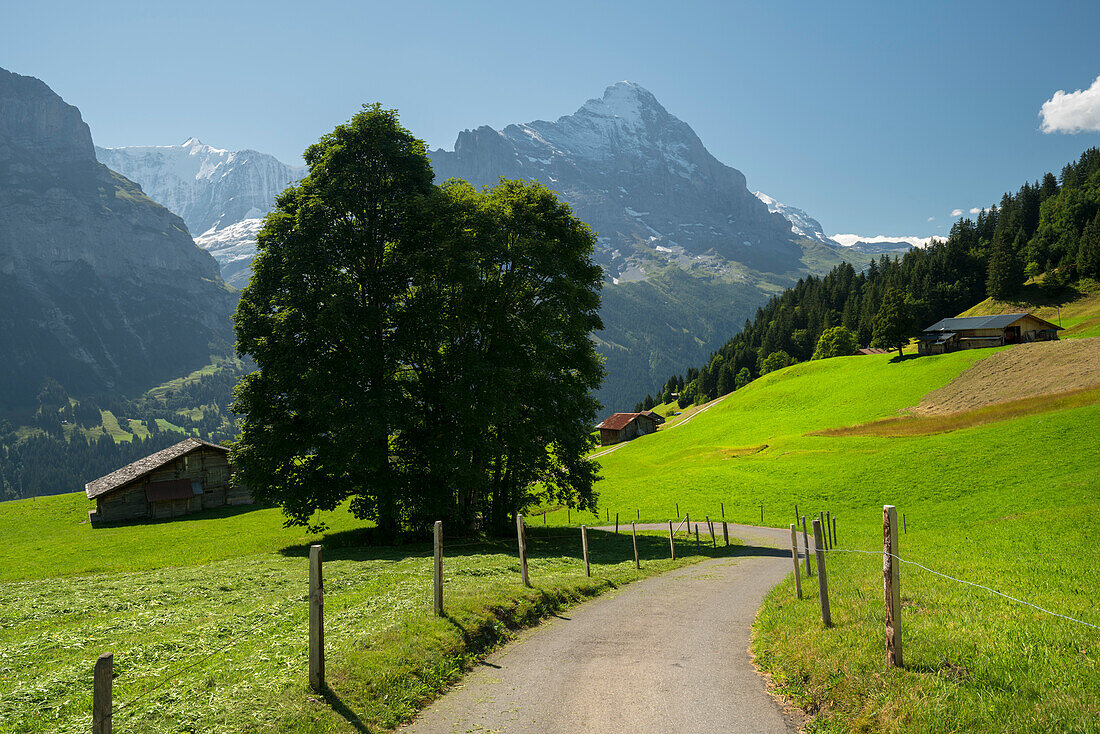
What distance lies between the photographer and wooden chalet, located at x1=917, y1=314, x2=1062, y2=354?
10169cm

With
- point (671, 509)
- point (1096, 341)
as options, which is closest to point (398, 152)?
point (671, 509)

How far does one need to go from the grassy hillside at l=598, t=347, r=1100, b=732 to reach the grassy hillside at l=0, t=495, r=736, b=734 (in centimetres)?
651

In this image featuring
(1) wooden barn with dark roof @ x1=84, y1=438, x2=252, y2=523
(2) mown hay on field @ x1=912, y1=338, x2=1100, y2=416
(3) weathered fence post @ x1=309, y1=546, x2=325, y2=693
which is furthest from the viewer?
(1) wooden barn with dark roof @ x1=84, y1=438, x2=252, y2=523

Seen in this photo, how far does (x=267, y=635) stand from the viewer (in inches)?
495

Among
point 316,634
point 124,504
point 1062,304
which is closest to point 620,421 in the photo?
point 1062,304

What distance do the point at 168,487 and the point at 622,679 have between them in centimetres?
7695

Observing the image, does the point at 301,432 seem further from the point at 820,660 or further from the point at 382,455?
the point at 820,660

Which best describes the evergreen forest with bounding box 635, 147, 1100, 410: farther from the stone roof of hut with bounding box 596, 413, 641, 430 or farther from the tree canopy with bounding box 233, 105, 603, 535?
the tree canopy with bounding box 233, 105, 603, 535

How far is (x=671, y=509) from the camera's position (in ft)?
186

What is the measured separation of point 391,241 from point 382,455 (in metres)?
12.7

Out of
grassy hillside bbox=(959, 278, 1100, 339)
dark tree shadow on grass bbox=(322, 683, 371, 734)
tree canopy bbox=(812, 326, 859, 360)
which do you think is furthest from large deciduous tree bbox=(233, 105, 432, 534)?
tree canopy bbox=(812, 326, 859, 360)

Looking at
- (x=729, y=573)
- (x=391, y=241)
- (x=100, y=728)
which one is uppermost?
(x=391, y=241)

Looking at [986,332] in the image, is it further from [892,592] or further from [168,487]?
[168,487]

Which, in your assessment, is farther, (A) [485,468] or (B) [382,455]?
(A) [485,468]
